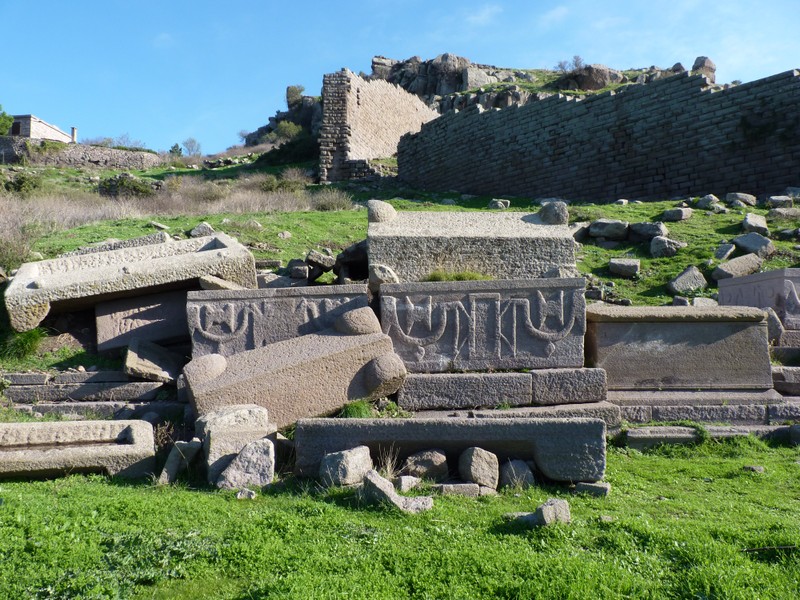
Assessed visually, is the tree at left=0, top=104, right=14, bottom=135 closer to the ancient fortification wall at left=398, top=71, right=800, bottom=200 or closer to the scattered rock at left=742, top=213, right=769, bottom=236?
the ancient fortification wall at left=398, top=71, right=800, bottom=200

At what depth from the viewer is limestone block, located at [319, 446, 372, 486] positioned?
4184mm

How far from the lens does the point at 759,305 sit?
7.25 m

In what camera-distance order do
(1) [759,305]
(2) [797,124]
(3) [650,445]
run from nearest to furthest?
1. (3) [650,445]
2. (1) [759,305]
3. (2) [797,124]

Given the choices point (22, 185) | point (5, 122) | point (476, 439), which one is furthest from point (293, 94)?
point (476, 439)

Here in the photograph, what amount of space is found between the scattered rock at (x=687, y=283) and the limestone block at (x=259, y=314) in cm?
453

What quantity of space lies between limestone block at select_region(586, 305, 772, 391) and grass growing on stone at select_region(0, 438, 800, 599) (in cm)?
191

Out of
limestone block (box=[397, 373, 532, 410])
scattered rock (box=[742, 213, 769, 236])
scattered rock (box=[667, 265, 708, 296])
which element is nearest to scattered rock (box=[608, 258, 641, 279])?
scattered rock (box=[667, 265, 708, 296])

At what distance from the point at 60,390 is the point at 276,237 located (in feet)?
16.1

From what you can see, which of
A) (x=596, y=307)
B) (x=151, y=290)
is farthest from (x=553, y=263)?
(x=151, y=290)

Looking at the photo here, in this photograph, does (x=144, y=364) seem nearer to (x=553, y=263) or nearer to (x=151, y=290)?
(x=151, y=290)

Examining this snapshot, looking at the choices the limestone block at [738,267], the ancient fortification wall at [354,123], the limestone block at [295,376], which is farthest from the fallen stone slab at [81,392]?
the ancient fortification wall at [354,123]

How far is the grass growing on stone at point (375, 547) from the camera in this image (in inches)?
114

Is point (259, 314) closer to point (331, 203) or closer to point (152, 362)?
point (152, 362)

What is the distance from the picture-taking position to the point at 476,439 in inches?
176
